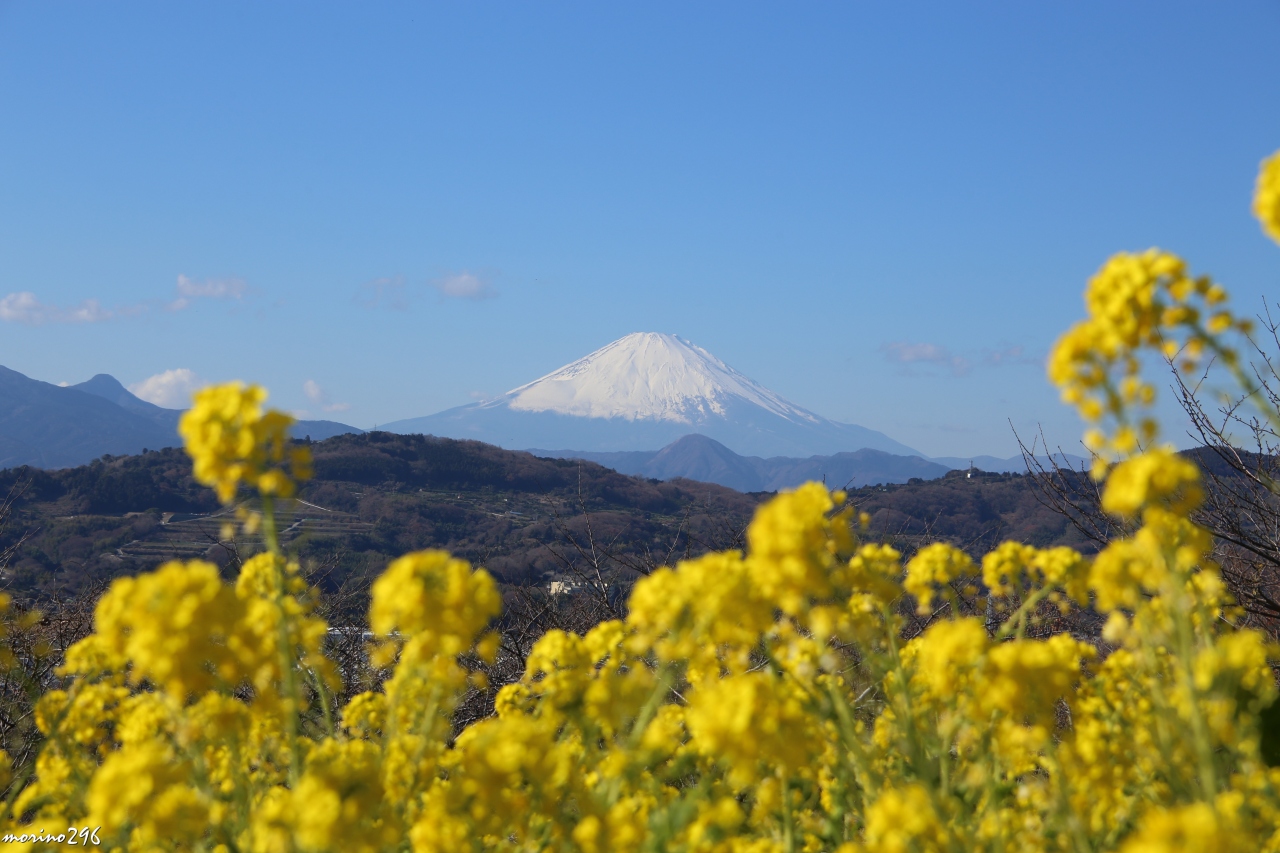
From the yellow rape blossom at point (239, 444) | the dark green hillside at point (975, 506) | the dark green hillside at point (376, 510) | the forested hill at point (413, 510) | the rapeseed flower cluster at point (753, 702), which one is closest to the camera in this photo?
the rapeseed flower cluster at point (753, 702)

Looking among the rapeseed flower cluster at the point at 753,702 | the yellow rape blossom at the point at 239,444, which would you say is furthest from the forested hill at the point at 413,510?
the yellow rape blossom at the point at 239,444

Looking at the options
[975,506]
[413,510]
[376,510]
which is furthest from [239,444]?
[376,510]

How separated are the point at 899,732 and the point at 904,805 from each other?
775 mm

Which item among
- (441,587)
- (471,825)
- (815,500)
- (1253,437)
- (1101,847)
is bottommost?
(1101,847)

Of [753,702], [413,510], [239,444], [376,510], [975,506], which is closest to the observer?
[753,702]

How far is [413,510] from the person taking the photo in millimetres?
50188

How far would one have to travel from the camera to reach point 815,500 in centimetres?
238

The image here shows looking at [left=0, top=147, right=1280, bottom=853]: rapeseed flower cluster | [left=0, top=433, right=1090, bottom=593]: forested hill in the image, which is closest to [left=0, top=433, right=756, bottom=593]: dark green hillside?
[left=0, top=433, right=1090, bottom=593]: forested hill

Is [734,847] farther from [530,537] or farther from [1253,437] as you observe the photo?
[530,537]

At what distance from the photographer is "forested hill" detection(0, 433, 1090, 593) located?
32.6 metres

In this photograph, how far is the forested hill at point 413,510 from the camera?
1282 inches

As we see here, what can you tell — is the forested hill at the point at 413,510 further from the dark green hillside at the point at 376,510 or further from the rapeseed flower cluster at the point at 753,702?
the rapeseed flower cluster at the point at 753,702

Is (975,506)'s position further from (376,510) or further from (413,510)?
(376,510)

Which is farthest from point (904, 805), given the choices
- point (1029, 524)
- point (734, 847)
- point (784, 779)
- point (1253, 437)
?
point (1029, 524)
